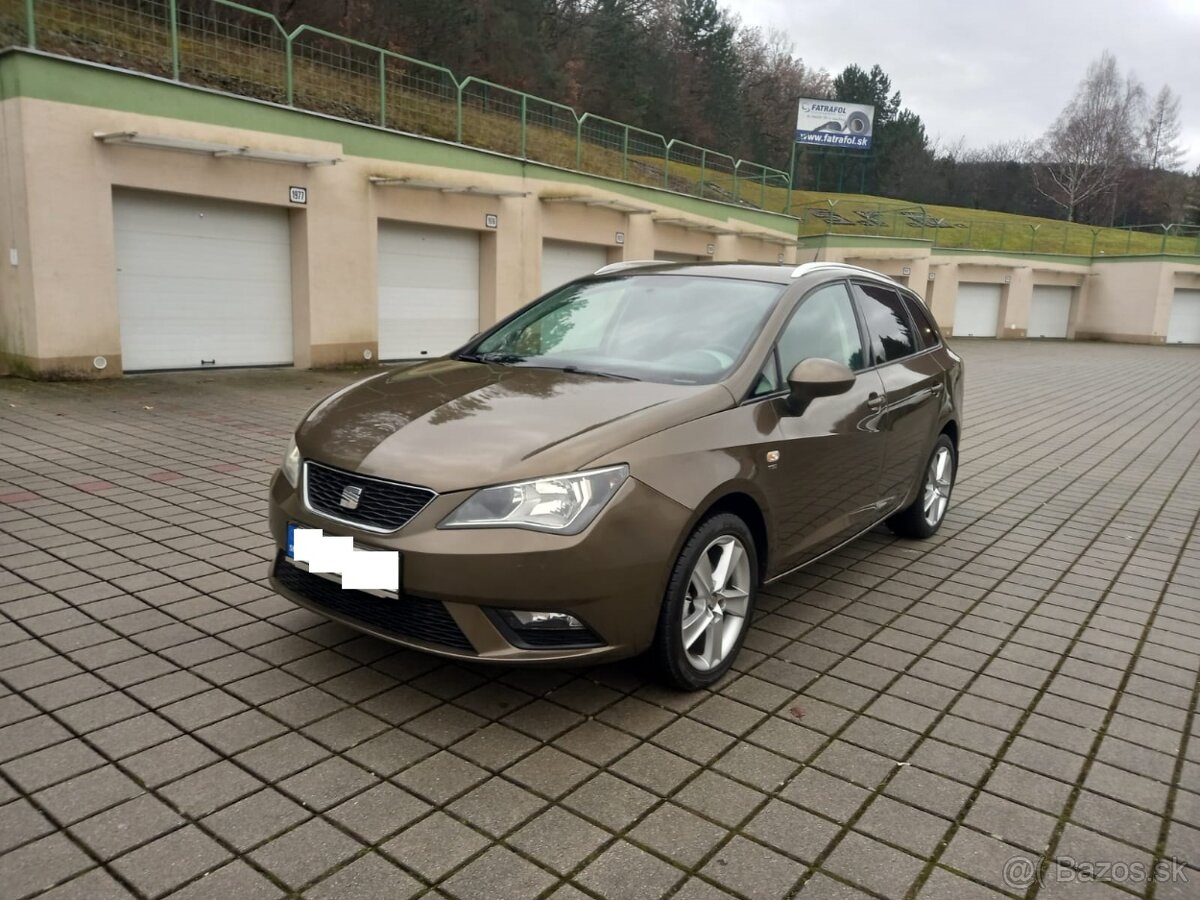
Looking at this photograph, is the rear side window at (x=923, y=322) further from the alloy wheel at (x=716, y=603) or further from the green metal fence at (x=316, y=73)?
the green metal fence at (x=316, y=73)

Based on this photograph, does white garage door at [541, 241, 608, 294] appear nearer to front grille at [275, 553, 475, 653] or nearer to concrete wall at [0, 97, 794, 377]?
concrete wall at [0, 97, 794, 377]

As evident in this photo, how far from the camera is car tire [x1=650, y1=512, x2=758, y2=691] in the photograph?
10.5ft

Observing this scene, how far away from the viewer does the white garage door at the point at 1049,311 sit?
127ft

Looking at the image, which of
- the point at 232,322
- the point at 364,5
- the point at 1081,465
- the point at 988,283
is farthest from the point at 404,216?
the point at 988,283

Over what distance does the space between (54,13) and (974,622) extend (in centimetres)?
1225

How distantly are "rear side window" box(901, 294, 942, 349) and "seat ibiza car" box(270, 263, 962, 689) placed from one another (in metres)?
1.08

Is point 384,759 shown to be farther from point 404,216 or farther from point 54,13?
point 404,216

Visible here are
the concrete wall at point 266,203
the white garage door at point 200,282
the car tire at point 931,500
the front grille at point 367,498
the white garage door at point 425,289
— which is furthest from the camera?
the white garage door at point 425,289

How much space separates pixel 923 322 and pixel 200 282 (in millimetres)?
10367

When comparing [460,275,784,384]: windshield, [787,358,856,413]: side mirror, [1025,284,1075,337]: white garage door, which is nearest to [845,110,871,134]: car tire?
[1025,284,1075,337]: white garage door

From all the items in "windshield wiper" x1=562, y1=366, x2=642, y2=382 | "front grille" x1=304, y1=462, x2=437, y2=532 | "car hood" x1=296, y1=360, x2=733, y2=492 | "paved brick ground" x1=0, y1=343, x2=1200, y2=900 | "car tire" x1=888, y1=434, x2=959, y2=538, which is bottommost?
"paved brick ground" x1=0, y1=343, x2=1200, y2=900

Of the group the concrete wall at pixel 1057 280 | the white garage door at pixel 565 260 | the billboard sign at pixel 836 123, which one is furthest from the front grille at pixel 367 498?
the billboard sign at pixel 836 123

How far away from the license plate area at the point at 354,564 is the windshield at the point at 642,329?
131 centimetres

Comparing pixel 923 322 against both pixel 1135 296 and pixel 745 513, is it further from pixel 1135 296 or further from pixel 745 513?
pixel 1135 296
